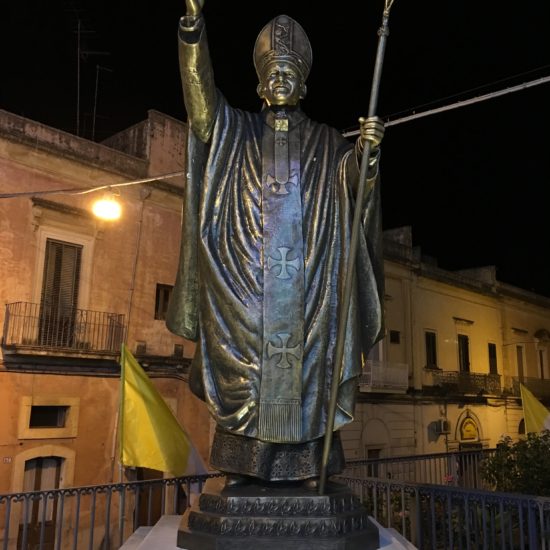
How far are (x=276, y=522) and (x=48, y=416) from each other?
11.8m

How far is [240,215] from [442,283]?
863 inches

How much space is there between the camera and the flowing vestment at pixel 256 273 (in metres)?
2.78

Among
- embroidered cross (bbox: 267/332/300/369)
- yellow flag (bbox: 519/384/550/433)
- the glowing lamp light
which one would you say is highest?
the glowing lamp light

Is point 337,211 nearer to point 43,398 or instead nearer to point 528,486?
point 528,486

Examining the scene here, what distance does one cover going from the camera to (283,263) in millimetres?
2859

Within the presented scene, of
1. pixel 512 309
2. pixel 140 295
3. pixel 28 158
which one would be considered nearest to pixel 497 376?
pixel 512 309

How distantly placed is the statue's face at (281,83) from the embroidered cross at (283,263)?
80 centimetres

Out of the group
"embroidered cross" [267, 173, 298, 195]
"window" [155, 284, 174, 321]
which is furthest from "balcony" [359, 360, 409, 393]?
"embroidered cross" [267, 173, 298, 195]

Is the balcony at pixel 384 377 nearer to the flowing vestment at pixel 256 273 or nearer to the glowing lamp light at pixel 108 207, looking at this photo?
the glowing lamp light at pixel 108 207

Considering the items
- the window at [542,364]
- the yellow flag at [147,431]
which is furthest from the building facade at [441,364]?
the yellow flag at [147,431]

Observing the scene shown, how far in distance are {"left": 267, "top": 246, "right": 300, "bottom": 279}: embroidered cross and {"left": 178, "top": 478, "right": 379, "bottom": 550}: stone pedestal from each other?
3.12ft

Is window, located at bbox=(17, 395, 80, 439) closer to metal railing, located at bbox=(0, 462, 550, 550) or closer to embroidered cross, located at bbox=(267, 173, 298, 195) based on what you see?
metal railing, located at bbox=(0, 462, 550, 550)

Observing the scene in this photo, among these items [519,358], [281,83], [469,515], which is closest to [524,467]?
[469,515]

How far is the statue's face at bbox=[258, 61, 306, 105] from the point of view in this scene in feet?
10.2
